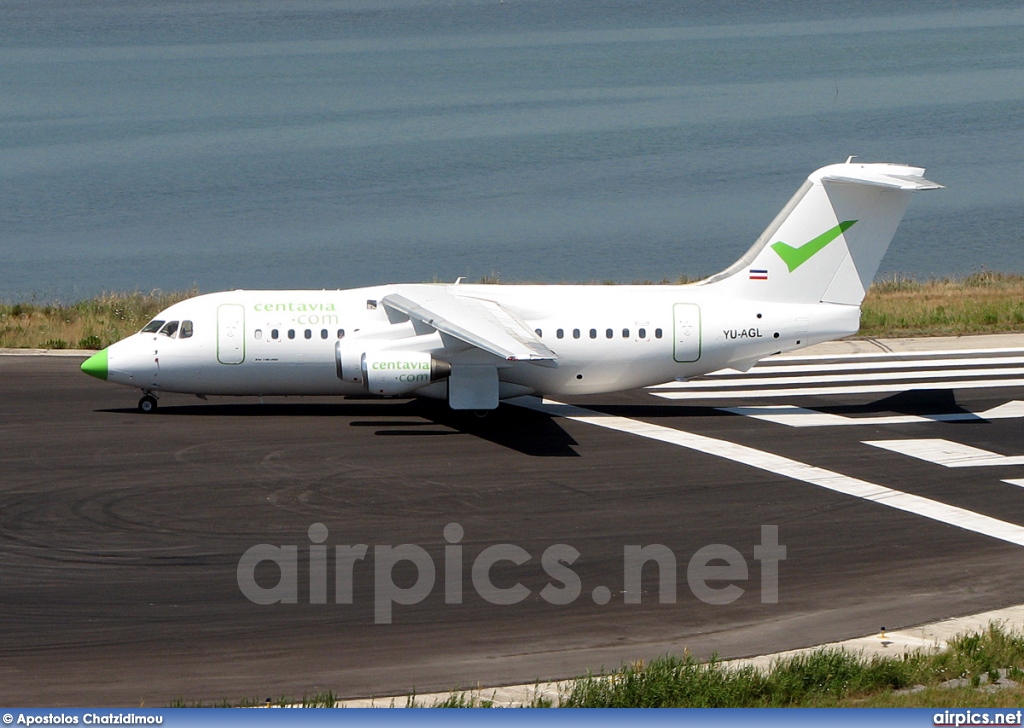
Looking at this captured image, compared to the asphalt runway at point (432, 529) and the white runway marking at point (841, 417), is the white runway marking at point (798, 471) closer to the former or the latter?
the asphalt runway at point (432, 529)

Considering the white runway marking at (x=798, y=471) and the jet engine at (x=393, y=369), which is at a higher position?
the jet engine at (x=393, y=369)

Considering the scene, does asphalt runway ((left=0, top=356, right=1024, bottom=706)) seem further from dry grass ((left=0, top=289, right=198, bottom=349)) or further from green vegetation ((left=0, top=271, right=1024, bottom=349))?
green vegetation ((left=0, top=271, right=1024, bottom=349))

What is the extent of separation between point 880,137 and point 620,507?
2260 inches

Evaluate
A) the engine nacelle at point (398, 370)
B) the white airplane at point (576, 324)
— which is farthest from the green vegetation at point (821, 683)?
the white airplane at point (576, 324)

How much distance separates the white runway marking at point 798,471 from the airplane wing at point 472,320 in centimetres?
249

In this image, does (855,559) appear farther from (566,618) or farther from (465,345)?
(465,345)

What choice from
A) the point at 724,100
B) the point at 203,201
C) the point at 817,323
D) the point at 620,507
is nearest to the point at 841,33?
the point at 724,100

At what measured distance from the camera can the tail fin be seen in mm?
26578

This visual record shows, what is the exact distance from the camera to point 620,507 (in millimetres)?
20281

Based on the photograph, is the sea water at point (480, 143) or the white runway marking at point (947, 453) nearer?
the white runway marking at point (947, 453)

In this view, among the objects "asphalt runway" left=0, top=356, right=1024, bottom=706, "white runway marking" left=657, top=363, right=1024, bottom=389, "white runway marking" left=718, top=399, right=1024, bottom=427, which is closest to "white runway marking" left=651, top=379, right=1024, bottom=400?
"asphalt runway" left=0, top=356, right=1024, bottom=706

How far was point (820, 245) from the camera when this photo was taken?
26703mm

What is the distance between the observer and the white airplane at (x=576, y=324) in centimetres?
2598

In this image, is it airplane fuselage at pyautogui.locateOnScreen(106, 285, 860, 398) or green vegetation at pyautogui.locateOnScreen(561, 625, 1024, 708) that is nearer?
green vegetation at pyautogui.locateOnScreen(561, 625, 1024, 708)
